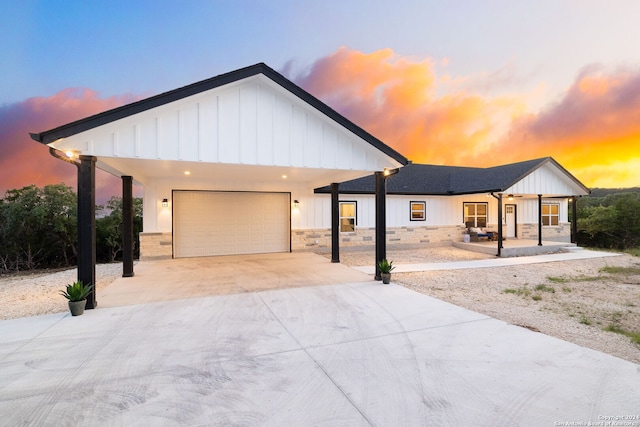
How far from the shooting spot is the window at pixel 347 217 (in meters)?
14.4

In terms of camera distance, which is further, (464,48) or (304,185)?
(464,48)

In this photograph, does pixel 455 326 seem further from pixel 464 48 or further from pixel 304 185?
pixel 464 48

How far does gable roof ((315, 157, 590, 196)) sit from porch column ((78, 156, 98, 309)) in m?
8.91

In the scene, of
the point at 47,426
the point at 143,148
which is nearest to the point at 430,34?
the point at 143,148

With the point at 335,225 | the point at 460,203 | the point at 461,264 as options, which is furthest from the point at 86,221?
the point at 460,203

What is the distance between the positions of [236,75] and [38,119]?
2154cm

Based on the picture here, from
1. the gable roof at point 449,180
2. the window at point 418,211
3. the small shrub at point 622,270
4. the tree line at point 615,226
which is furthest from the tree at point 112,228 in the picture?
the tree line at point 615,226

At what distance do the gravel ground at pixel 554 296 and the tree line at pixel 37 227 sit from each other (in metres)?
16.8

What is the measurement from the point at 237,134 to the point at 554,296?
27.7 feet

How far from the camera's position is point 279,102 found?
21.7 feet

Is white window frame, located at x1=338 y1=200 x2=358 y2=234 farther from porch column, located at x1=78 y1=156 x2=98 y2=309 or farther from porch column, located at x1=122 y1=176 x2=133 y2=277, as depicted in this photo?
porch column, located at x1=78 y1=156 x2=98 y2=309

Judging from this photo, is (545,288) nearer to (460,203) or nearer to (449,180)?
(460,203)

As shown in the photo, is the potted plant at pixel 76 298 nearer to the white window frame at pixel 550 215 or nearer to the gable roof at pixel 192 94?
the gable roof at pixel 192 94

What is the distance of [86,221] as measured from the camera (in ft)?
17.9
